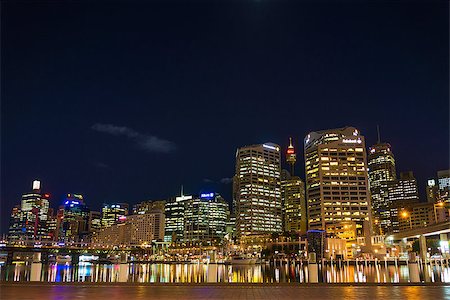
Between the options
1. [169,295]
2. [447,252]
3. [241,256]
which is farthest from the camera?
[241,256]

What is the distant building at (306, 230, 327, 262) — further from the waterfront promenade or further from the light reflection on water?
the waterfront promenade

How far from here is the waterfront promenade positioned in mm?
17906

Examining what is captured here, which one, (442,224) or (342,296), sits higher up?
(442,224)

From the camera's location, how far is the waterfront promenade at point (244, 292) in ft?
58.7

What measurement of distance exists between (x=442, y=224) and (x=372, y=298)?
8968 centimetres

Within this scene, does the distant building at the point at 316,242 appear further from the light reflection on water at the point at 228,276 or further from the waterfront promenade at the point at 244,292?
the waterfront promenade at the point at 244,292

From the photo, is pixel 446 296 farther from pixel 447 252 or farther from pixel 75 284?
pixel 447 252

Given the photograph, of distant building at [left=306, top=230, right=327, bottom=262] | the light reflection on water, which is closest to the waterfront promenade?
the light reflection on water

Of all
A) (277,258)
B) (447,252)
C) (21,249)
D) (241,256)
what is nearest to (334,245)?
(277,258)

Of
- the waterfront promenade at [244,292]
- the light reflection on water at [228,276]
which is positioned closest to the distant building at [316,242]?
the light reflection on water at [228,276]

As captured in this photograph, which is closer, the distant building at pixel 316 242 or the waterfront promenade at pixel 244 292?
the waterfront promenade at pixel 244 292

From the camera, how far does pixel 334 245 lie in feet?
606

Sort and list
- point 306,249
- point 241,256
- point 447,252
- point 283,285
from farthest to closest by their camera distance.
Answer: point 306,249 → point 241,256 → point 447,252 → point 283,285

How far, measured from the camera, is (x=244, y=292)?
20094mm
